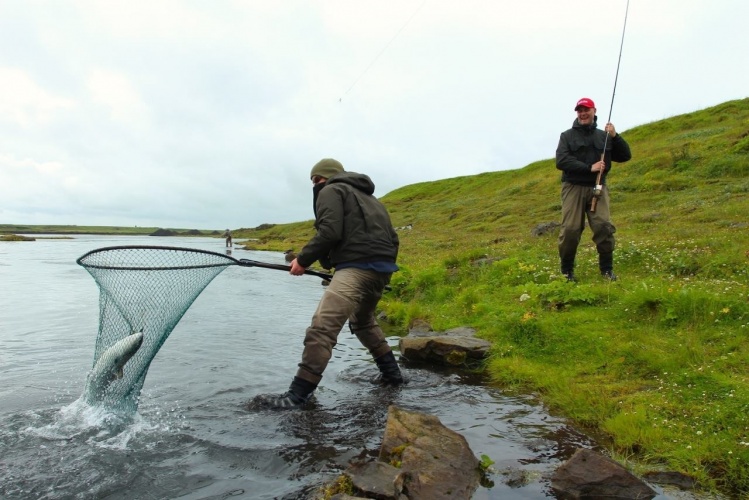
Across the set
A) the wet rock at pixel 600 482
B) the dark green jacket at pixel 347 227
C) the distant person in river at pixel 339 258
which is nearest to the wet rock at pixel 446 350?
the distant person in river at pixel 339 258

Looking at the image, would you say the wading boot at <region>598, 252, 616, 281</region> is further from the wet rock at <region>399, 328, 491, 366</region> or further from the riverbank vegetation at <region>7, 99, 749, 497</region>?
the wet rock at <region>399, 328, 491, 366</region>

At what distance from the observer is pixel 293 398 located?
660 cm

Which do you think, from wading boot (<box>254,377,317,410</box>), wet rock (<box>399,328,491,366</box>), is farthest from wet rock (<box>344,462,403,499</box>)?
wet rock (<box>399,328,491,366</box>)

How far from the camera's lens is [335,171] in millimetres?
7312

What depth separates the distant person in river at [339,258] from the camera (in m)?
6.62

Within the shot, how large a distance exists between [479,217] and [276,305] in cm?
2040

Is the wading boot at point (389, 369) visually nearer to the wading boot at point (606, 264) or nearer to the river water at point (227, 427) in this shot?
the river water at point (227, 427)

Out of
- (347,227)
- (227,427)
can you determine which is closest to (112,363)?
(227,427)

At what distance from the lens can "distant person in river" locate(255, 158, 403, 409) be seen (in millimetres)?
6625

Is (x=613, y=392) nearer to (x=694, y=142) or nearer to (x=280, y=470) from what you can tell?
(x=280, y=470)

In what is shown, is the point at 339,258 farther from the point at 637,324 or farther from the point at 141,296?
the point at 637,324

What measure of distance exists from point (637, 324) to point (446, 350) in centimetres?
290

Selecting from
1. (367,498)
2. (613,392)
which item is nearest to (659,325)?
(613,392)

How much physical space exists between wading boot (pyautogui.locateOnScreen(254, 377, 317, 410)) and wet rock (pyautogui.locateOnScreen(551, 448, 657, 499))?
3.18 meters
